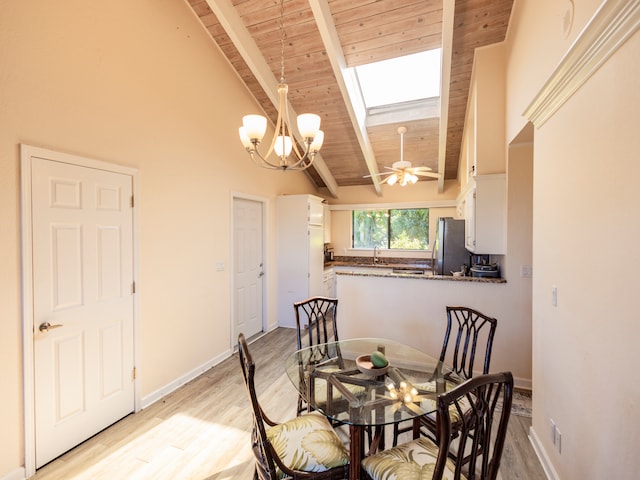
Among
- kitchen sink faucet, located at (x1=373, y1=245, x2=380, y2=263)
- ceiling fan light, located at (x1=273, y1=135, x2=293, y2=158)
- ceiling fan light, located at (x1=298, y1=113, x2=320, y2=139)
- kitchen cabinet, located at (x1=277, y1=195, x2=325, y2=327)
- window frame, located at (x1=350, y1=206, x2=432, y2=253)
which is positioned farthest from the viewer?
kitchen sink faucet, located at (x1=373, y1=245, x2=380, y2=263)

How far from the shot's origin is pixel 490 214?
3098mm

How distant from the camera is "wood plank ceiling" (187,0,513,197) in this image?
9.41 feet

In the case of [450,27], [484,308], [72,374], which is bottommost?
[72,374]

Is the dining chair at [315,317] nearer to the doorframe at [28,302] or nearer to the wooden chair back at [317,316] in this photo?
the wooden chair back at [317,316]

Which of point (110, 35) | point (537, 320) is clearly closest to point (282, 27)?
point (110, 35)

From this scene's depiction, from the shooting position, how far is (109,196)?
2.34m

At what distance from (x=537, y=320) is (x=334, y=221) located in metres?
4.87

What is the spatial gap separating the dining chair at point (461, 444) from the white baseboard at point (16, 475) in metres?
2.11

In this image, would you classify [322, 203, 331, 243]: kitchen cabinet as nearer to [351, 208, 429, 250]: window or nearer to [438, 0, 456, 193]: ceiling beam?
→ [351, 208, 429, 250]: window

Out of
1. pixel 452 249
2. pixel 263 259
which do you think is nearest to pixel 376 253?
pixel 452 249

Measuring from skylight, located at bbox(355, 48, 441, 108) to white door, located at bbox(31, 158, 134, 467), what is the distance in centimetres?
309

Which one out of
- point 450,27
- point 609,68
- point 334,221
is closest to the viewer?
point 609,68

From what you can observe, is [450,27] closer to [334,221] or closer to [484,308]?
[484,308]

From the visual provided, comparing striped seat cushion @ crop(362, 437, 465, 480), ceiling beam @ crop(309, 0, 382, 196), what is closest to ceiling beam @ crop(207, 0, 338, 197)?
ceiling beam @ crop(309, 0, 382, 196)
